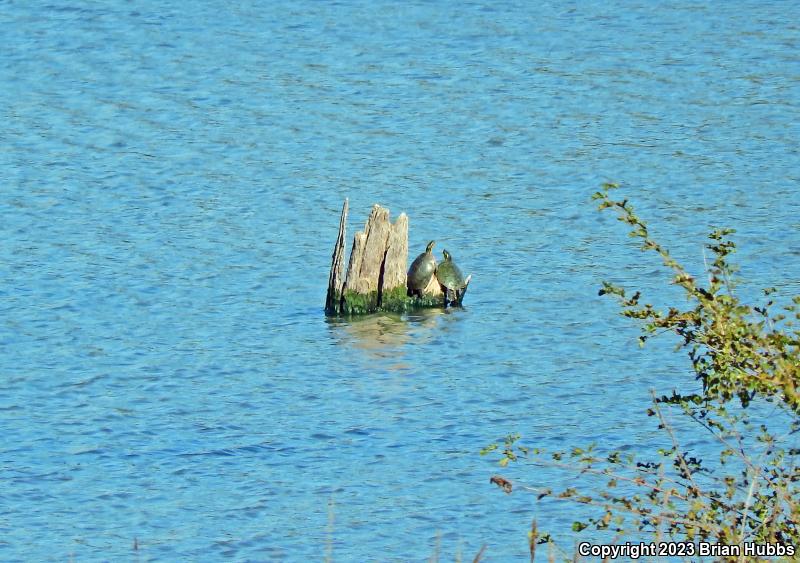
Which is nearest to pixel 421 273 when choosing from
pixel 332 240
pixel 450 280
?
pixel 450 280

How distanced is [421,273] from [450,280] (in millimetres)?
454

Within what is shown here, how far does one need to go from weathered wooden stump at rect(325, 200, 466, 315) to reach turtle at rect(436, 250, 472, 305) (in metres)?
0.15

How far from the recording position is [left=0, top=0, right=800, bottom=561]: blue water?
15.9 meters

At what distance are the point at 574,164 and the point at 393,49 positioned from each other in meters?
11.8

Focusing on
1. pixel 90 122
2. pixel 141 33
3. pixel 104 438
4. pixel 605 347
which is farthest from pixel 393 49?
pixel 104 438

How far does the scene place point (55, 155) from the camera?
107 ft

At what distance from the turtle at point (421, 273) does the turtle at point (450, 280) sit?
140 millimetres

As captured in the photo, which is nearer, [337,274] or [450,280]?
[337,274]

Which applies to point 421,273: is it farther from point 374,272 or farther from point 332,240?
point 332,240

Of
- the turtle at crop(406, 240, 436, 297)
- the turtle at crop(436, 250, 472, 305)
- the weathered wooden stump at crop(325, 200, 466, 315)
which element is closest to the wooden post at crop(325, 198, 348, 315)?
the weathered wooden stump at crop(325, 200, 466, 315)

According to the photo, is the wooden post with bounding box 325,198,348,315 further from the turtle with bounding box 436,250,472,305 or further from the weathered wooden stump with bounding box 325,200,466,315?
the turtle with bounding box 436,250,472,305

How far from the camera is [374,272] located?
74.7ft

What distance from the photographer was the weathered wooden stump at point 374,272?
22.3m

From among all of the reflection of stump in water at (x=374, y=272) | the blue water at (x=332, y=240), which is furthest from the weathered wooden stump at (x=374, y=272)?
the blue water at (x=332, y=240)
